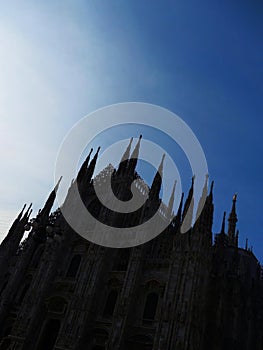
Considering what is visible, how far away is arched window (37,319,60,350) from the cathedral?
8cm

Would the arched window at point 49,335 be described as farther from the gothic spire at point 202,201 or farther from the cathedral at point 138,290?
the gothic spire at point 202,201

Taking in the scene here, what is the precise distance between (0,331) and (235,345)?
23545 millimetres

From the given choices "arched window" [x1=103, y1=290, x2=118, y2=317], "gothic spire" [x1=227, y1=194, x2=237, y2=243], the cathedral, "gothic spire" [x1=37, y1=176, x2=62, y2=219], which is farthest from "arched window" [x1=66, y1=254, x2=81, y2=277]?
"gothic spire" [x1=227, y1=194, x2=237, y2=243]

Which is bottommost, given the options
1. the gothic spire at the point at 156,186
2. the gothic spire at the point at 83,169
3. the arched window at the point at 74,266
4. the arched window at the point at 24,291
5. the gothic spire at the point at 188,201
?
the arched window at the point at 24,291

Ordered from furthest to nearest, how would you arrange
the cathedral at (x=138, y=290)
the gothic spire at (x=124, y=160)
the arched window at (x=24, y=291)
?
the gothic spire at (x=124, y=160) → the arched window at (x=24, y=291) → the cathedral at (x=138, y=290)

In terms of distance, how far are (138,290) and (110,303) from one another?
336 centimetres

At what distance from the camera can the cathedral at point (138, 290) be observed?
886 inches

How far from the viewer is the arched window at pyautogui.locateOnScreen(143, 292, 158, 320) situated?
24159mm

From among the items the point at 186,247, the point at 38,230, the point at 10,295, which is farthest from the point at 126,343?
Answer: the point at 10,295

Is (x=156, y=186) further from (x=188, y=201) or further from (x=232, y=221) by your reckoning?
(x=232, y=221)

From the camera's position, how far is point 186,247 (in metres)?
24.0

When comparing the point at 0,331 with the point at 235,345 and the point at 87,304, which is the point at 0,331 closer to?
the point at 87,304

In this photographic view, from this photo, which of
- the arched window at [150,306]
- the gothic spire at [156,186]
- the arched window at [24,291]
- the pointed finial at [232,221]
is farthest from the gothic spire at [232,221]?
the arched window at [24,291]

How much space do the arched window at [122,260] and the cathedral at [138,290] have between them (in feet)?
0.31
